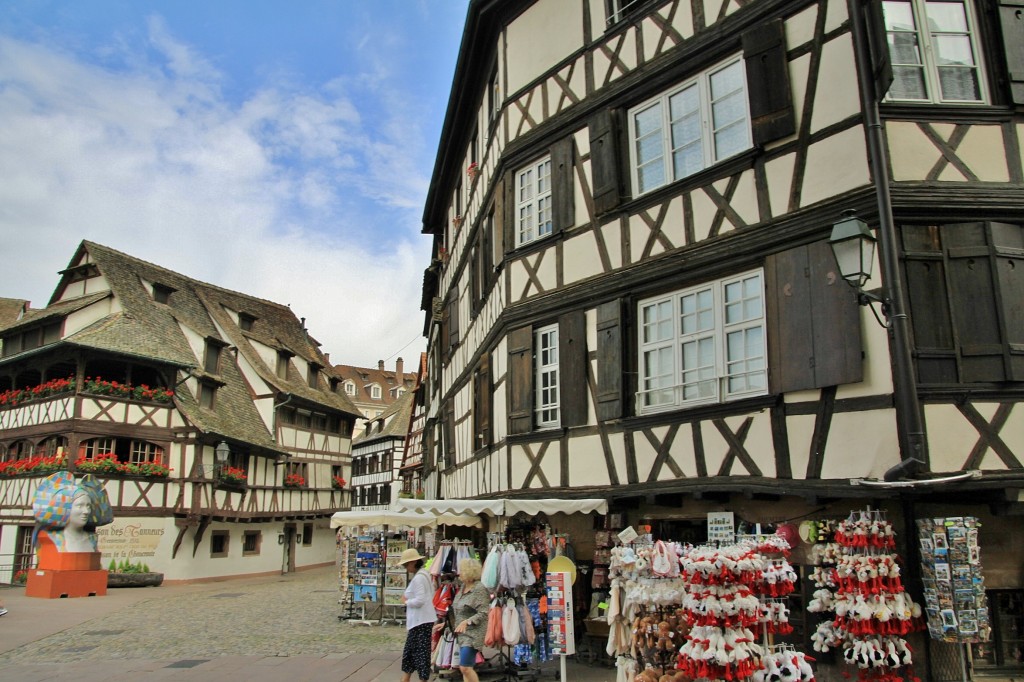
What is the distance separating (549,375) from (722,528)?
4.02 m

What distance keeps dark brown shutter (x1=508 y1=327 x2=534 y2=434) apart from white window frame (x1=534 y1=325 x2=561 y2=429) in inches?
3.6

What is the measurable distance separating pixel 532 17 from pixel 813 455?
30.0 feet

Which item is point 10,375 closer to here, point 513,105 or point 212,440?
point 212,440

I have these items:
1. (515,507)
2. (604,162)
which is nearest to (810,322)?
(604,162)

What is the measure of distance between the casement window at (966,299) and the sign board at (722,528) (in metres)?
2.82

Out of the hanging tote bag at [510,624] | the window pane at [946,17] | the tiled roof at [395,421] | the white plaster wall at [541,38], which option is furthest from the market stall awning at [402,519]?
the tiled roof at [395,421]

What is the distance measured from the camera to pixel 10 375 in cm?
3067

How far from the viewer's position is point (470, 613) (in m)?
9.78

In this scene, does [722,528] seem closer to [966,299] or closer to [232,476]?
[966,299]

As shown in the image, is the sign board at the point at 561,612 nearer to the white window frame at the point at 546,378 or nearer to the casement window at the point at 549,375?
the casement window at the point at 549,375

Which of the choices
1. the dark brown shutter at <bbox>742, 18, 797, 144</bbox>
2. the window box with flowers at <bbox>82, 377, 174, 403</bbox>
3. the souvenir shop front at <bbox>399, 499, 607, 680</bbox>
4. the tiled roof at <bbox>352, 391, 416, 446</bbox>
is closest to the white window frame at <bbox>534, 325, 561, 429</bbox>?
the souvenir shop front at <bbox>399, 499, 607, 680</bbox>

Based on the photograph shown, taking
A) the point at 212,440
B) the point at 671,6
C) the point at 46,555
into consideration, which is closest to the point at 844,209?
the point at 671,6

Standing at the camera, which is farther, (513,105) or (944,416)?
(513,105)

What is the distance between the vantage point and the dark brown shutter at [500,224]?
1432cm
